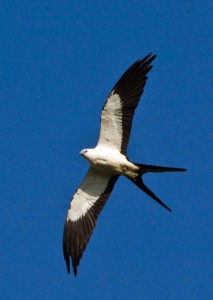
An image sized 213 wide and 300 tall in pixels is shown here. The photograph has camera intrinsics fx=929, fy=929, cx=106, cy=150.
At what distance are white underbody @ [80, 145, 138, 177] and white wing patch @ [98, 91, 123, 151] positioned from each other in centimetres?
17

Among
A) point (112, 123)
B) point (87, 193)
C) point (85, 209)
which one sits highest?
point (112, 123)

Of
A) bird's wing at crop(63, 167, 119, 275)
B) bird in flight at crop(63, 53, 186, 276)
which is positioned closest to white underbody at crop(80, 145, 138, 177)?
bird in flight at crop(63, 53, 186, 276)

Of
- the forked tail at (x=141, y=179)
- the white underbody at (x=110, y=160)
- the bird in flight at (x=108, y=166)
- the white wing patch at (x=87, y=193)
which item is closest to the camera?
the forked tail at (x=141, y=179)

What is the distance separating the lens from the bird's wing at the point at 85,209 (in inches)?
752

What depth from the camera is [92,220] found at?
63.2ft

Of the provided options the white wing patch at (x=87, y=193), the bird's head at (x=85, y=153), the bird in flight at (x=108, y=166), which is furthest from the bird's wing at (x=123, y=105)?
the white wing patch at (x=87, y=193)

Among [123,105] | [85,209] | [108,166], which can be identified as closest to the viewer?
[123,105]

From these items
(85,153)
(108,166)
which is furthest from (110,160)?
(85,153)

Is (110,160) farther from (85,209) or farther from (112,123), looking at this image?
(85,209)

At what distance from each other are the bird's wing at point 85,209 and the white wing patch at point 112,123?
74 cm

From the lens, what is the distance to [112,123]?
1886 centimetres

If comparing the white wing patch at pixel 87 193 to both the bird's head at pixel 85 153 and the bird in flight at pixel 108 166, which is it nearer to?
the bird in flight at pixel 108 166

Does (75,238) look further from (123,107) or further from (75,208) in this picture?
(123,107)

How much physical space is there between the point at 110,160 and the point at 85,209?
1313 mm
